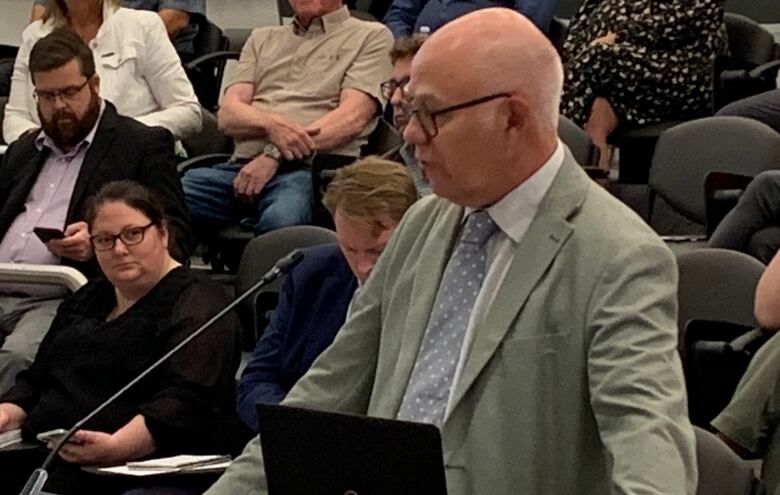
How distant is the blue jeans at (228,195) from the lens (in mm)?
4660

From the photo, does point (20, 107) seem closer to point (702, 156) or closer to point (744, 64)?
point (702, 156)

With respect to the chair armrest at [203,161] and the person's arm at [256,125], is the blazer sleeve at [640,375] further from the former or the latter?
the chair armrest at [203,161]

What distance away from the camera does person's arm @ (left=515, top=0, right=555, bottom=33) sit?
5391 millimetres

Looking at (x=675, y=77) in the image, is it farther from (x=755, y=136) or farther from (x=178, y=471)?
(x=178, y=471)

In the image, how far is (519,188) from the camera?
1888 mm

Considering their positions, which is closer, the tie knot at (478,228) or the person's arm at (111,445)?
the tie knot at (478,228)

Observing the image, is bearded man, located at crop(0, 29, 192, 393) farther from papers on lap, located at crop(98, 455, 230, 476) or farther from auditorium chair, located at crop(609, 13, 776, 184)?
auditorium chair, located at crop(609, 13, 776, 184)

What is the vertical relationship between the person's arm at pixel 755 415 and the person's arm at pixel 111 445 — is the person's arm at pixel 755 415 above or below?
above

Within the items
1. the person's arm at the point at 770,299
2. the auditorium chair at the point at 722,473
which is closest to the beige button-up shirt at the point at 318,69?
the person's arm at the point at 770,299

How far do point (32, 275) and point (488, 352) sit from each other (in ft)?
7.37

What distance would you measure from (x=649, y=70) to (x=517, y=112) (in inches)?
137

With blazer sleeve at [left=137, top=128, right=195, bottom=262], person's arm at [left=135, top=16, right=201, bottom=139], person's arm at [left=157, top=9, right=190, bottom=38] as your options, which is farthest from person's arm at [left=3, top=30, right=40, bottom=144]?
person's arm at [left=157, top=9, right=190, bottom=38]

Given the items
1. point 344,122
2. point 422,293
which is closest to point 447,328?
point 422,293

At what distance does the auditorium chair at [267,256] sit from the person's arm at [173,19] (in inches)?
87.9
